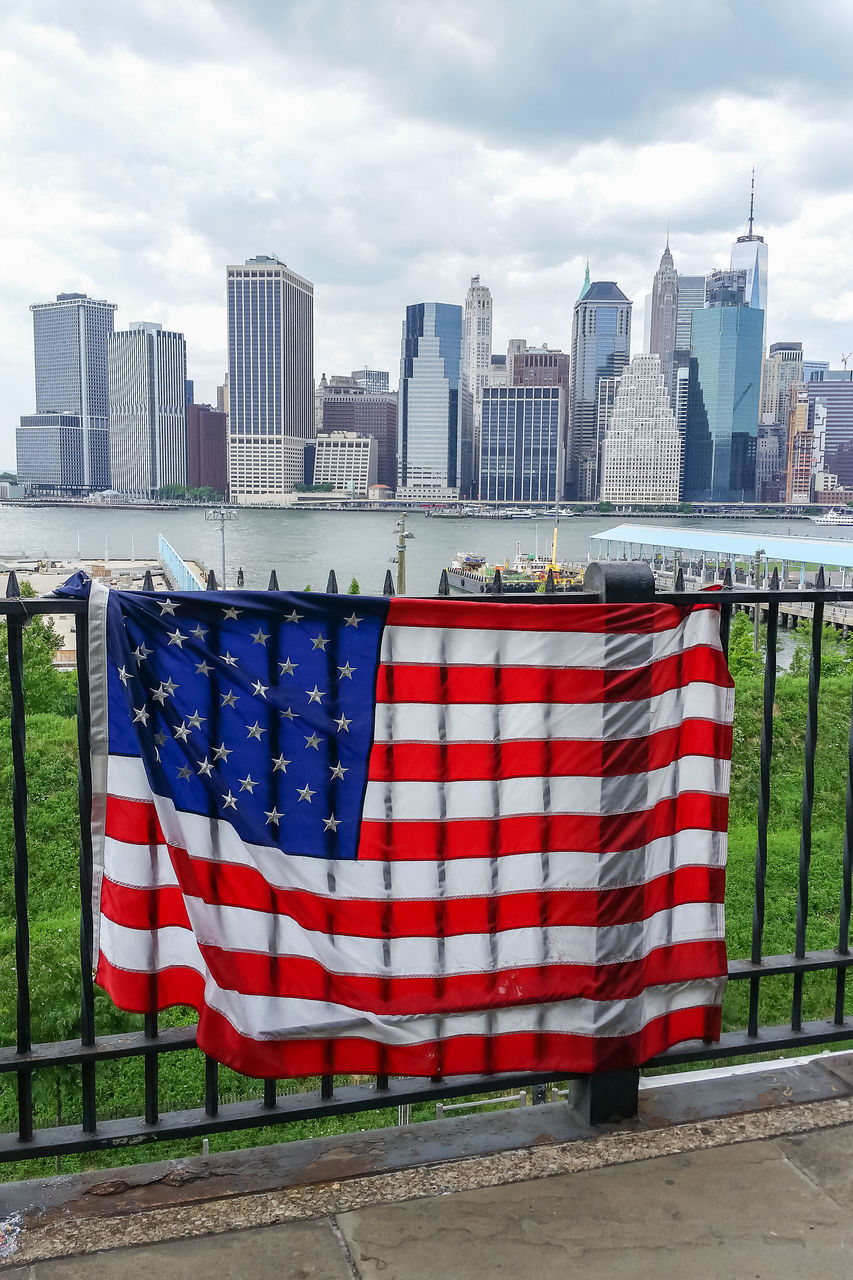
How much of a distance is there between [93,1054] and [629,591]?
1.95m

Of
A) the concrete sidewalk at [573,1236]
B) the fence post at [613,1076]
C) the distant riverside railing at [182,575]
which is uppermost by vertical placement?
the fence post at [613,1076]

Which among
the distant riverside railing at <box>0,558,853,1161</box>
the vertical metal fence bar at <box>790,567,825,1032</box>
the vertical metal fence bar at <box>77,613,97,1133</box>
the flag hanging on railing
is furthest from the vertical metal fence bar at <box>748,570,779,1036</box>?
the vertical metal fence bar at <box>77,613,97,1133</box>

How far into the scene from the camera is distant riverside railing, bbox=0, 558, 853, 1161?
2.68 metres

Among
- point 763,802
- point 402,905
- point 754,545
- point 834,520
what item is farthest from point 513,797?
point 834,520

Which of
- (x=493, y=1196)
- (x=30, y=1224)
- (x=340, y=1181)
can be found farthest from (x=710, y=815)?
(x=30, y=1224)

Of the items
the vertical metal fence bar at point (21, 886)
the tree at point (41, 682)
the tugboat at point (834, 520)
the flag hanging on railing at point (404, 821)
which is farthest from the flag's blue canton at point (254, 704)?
the tugboat at point (834, 520)

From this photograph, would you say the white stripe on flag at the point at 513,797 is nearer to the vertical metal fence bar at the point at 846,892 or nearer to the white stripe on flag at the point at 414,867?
the white stripe on flag at the point at 414,867

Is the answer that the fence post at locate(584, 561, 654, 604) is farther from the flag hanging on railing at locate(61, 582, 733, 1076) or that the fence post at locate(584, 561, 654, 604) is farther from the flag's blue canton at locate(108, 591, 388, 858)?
the flag's blue canton at locate(108, 591, 388, 858)

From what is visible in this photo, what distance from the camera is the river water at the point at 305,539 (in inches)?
3216

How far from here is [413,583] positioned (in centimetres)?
7419

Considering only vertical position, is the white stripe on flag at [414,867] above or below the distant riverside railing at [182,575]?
above

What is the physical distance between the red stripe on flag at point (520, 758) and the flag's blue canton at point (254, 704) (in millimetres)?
91

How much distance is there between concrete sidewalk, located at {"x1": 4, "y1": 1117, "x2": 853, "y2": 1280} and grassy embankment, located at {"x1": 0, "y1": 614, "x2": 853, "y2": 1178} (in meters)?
4.77

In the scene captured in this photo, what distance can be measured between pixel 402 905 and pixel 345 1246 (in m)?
0.84
